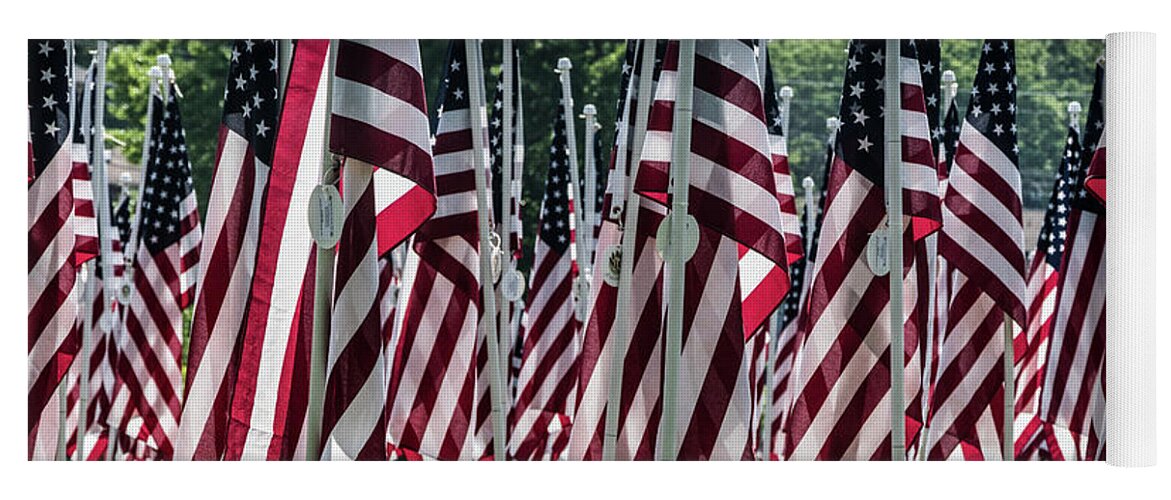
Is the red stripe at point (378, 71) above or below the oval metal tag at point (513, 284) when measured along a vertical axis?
above

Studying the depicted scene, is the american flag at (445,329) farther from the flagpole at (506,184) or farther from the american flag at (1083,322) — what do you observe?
the american flag at (1083,322)

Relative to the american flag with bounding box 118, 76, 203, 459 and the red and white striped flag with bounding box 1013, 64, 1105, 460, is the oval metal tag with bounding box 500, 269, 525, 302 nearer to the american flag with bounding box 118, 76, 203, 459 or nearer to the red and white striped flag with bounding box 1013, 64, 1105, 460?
the american flag with bounding box 118, 76, 203, 459

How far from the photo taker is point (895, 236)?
7391 mm

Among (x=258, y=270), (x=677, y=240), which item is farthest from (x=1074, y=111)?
(x=258, y=270)

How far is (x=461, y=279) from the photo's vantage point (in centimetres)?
816

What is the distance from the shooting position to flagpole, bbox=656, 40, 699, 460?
23.0 ft

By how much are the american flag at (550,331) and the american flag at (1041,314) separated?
260 centimetres

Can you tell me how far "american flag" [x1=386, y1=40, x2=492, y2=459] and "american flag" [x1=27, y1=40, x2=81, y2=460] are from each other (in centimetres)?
Result: 167

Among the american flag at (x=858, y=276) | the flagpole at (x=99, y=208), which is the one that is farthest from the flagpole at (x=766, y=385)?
the flagpole at (x=99, y=208)

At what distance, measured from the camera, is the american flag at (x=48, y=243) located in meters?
7.28

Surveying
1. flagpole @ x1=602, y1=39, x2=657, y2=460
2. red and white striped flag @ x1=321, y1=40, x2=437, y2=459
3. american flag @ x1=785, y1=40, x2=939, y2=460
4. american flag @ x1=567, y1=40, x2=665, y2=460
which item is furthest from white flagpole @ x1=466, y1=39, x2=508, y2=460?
american flag @ x1=785, y1=40, x2=939, y2=460
